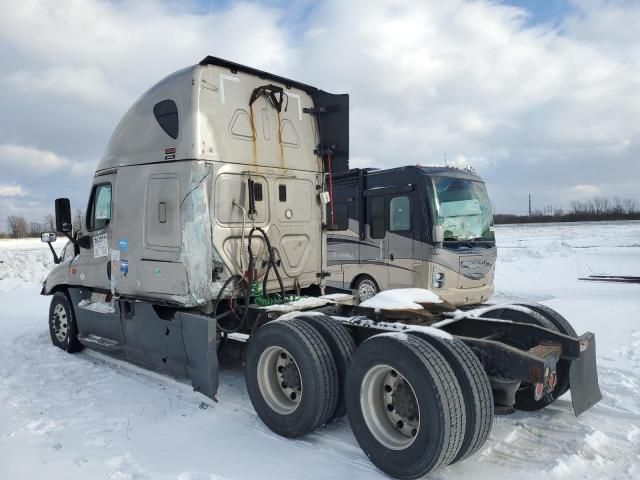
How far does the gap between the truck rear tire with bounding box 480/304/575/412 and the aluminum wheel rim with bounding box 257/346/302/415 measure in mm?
2017

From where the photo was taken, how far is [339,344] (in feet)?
14.1

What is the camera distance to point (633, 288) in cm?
1298

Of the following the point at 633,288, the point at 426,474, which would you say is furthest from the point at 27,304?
the point at 633,288

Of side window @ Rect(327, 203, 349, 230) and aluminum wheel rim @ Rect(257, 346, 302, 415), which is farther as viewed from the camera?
side window @ Rect(327, 203, 349, 230)

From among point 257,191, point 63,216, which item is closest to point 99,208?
point 63,216

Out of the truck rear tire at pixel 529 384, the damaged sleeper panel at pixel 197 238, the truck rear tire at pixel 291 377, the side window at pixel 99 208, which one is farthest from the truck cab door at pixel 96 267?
the truck rear tire at pixel 529 384

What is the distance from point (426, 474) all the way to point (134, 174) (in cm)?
457

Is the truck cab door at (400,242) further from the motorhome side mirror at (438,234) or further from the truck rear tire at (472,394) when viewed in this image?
the truck rear tire at (472,394)

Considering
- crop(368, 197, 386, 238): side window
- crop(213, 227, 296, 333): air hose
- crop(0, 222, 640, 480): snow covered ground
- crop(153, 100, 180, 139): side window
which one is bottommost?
crop(0, 222, 640, 480): snow covered ground

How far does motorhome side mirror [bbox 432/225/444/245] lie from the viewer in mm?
9586

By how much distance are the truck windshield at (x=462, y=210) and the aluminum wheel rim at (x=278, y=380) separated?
597cm

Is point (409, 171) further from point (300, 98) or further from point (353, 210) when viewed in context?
point (300, 98)

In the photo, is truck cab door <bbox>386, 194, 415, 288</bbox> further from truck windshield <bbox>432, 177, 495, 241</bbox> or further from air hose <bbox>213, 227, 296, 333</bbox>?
air hose <bbox>213, 227, 296, 333</bbox>

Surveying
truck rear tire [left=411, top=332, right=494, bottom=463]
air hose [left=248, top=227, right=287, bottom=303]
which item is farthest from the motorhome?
truck rear tire [left=411, top=332, right=494, bottom=463]
